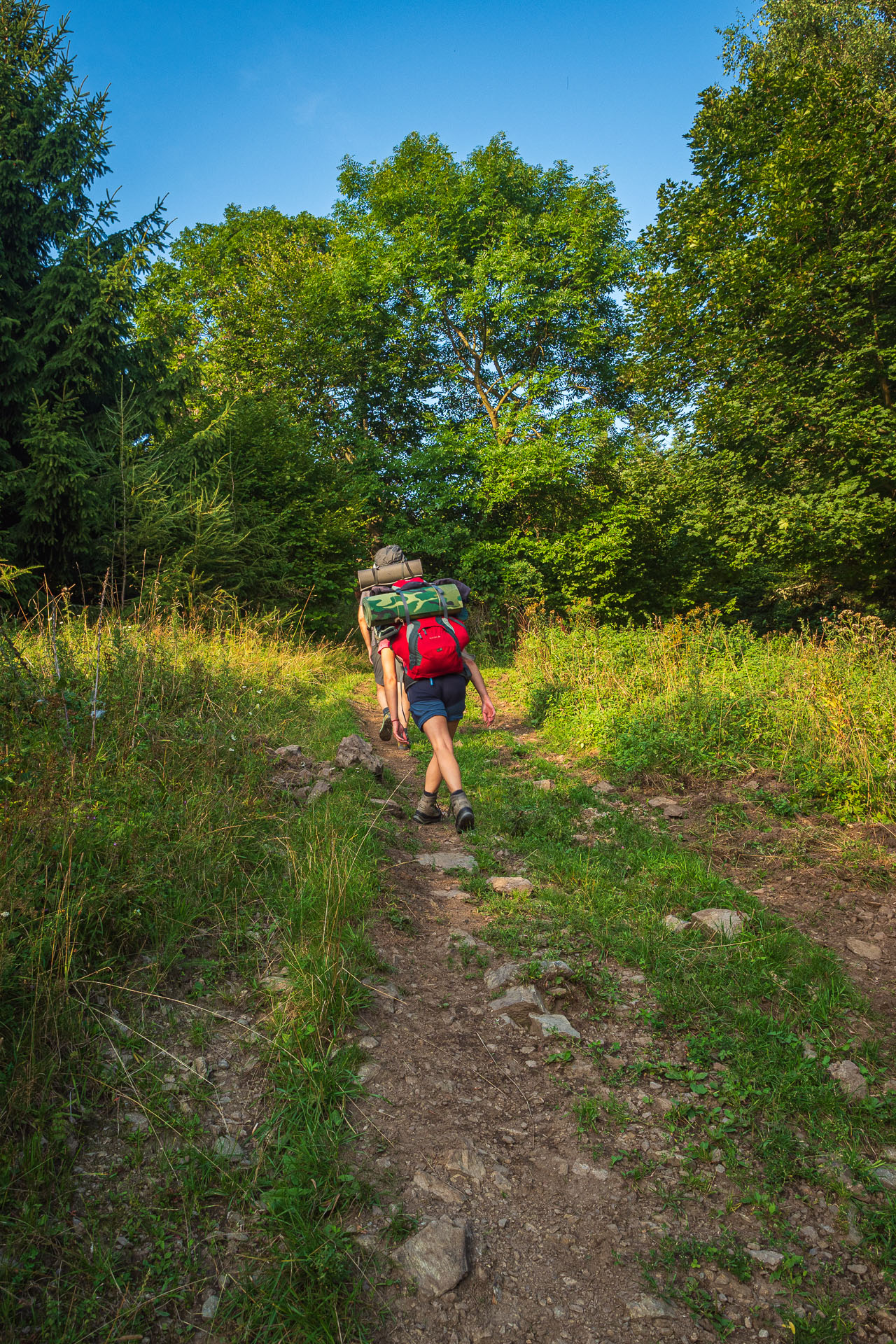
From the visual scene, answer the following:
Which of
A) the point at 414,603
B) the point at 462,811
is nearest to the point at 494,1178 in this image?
the point at 462,811

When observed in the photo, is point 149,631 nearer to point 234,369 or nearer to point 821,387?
point 821,387

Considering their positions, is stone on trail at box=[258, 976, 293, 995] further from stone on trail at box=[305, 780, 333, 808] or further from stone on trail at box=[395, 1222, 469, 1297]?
stone on trail at box=[305, 780, 333, 808]

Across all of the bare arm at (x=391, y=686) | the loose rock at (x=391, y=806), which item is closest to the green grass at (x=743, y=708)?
the loose rock at (x=391, y=806)

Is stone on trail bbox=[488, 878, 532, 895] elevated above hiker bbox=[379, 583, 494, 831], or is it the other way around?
hiker bbox=[379, 583, 494, 831]

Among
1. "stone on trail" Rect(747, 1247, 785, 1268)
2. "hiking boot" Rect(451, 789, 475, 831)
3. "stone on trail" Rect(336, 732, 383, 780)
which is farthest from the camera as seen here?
"stone on trail" Rect(336, 732, 383, 780)

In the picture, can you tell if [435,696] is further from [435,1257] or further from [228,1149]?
[435,1257]

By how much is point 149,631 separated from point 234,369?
63.2 ft

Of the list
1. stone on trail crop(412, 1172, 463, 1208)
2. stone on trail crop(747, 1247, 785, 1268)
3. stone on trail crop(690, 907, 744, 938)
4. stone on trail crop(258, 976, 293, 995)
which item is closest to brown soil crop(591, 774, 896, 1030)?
stone on trail crop(690, 907, 744, 938)

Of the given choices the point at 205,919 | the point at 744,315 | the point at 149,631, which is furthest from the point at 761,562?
the point at 205,919

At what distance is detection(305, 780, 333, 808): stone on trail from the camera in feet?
16.2

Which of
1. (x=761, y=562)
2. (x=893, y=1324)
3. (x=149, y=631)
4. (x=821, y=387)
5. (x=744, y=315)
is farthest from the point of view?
(x=761, y=562)

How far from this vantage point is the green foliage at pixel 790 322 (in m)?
11.9

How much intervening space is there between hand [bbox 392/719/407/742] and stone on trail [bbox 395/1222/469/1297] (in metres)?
3.25

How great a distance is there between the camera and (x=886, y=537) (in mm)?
12172
